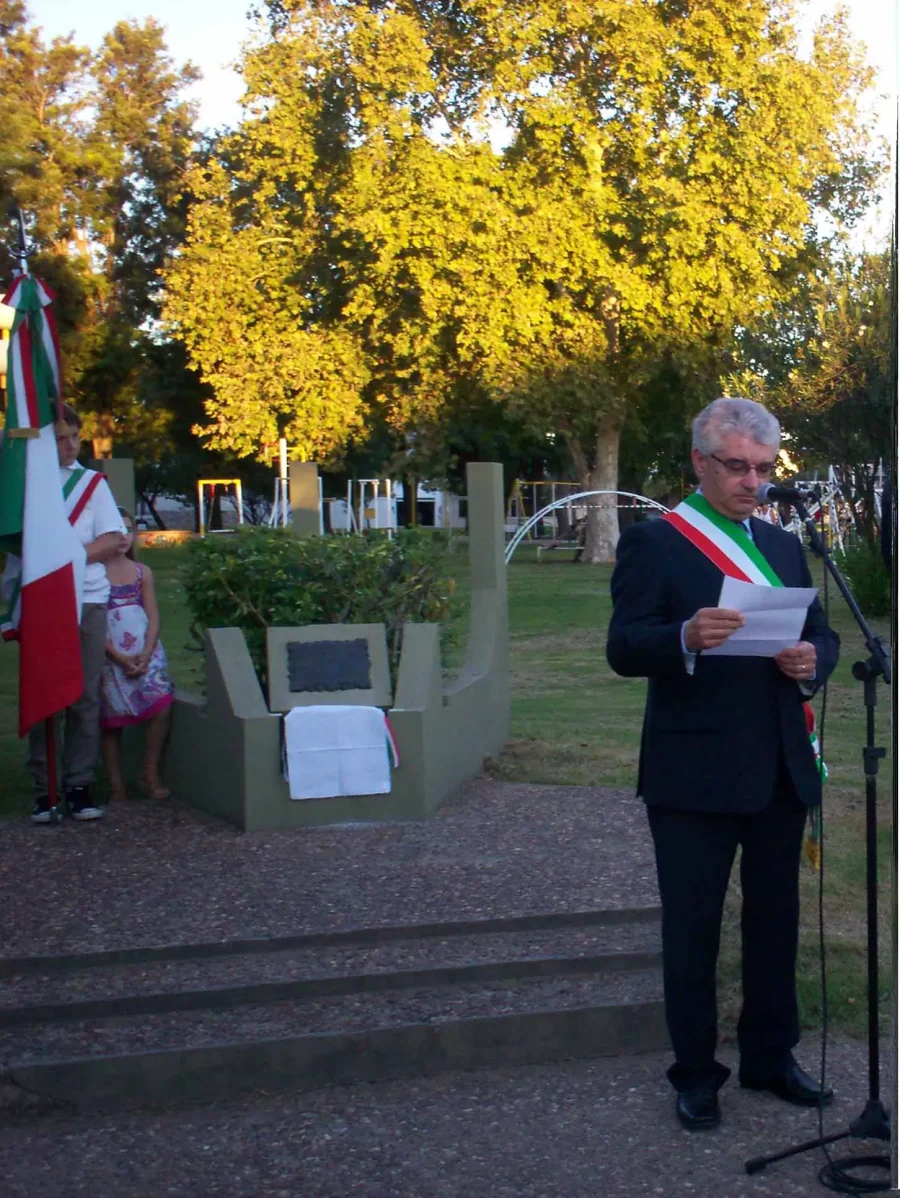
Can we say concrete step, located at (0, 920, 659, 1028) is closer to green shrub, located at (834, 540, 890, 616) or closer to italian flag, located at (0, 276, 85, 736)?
italian flag, located at (0, 276, 85, 736)

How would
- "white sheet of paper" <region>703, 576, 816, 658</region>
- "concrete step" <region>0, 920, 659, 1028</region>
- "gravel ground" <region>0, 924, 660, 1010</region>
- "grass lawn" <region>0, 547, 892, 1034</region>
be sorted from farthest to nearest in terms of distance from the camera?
"grass lawn" <region>0, 547, 892, 1034</region>
"gravel ground" <region>0, 924, 660, 1010</region>
"concrete step" <region>0, 920, 659, 1028</region>
"white sheet of paper" <region>703, 576, 816, 658</region>

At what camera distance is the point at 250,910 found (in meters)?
6.11

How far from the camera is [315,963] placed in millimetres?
5547

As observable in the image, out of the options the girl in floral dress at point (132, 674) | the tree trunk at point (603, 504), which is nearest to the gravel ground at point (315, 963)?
the girl in floral dress at point (132, 674)

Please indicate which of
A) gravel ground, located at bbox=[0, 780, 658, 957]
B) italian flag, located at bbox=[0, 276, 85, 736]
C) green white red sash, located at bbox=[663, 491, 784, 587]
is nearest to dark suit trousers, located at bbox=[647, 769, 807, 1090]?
green white red sash, located at bbox=[663, 491, 784, 587]

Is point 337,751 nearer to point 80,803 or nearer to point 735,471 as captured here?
point 80,803

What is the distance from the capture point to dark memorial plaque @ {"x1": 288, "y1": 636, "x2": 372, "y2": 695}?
7.77m

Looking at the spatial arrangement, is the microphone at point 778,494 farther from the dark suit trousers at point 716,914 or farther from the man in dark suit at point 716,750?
the dark suit trousers at point 716,914

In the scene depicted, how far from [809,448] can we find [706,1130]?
21.4 metres

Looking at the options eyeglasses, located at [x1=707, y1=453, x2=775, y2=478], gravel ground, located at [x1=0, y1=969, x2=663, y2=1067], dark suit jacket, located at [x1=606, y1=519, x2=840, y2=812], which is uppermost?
eyeglasses, located at [x1=707, y1=453, x2=775, y2=478]

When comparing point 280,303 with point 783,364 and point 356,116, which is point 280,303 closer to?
point 356,116

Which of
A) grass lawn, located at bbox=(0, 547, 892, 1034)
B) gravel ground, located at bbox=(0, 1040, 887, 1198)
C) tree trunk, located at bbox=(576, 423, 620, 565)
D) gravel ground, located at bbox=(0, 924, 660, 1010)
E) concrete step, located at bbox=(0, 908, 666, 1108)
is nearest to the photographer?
gravel ground, located at bbox=(0, 1040, 887, 1198)

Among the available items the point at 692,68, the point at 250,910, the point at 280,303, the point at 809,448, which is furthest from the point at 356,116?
the point at 250,910

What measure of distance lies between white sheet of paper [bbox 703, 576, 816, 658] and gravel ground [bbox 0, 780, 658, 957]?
2194 mm
